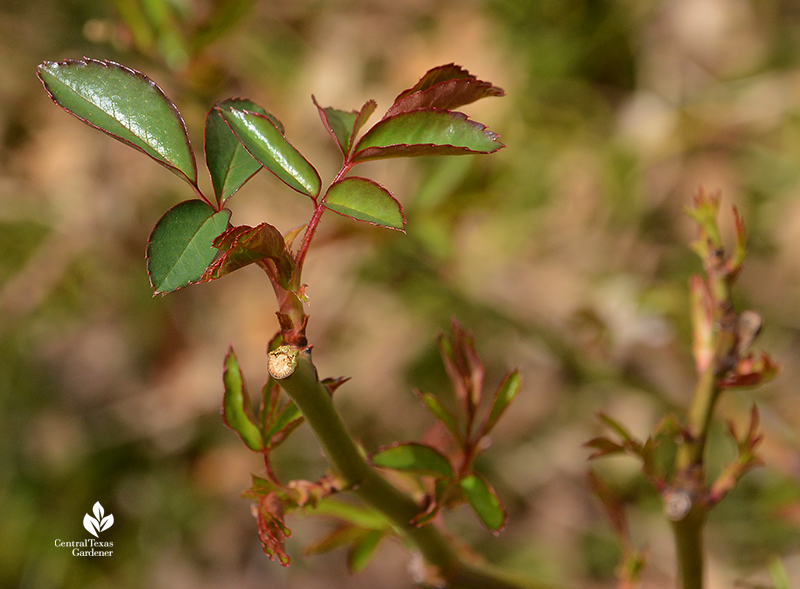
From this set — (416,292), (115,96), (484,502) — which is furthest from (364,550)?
(416,292)

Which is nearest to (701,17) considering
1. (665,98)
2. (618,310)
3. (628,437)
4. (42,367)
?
(665,98)

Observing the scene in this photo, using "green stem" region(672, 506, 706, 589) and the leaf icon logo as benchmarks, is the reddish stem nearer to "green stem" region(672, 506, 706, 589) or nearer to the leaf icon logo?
"green stem" region(672, 506, 706, 589)

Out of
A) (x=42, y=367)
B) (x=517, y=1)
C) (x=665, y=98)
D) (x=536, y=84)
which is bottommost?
(x=42, y=367)

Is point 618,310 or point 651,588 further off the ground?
point 618,310

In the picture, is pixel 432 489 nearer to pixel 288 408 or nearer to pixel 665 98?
pixel 288 408

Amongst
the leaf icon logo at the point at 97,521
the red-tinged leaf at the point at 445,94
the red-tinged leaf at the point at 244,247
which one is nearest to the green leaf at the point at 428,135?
the red-tinged leaf at the point at 445,94

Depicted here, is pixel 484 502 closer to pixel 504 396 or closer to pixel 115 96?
pixel 504 396

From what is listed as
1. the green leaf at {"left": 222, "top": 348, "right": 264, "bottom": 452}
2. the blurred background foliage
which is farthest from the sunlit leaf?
the blurred background foliage
